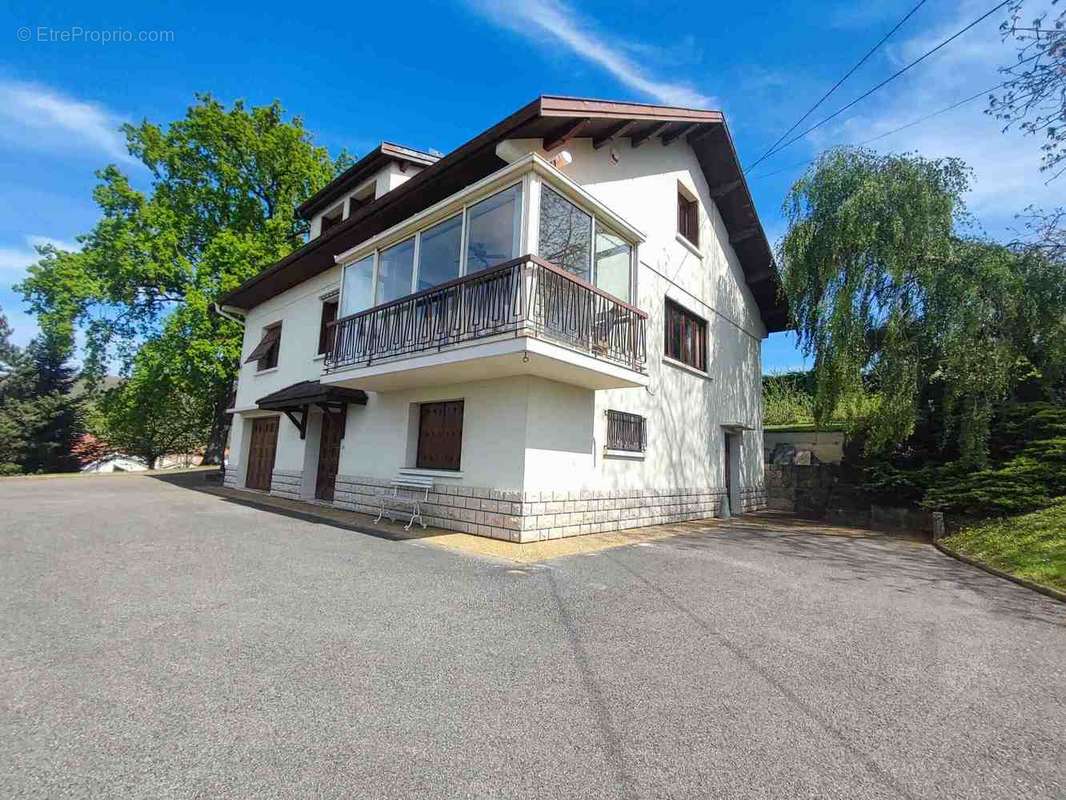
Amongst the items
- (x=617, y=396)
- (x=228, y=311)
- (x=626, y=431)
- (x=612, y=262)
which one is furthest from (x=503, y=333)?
(x=228, y=311)

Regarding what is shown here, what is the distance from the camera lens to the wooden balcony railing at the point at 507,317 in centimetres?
698

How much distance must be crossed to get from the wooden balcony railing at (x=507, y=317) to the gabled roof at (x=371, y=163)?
19.1ft

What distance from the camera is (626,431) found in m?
10.0

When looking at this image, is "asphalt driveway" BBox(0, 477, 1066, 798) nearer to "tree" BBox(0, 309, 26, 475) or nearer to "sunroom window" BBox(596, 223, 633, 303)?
"sunroom window" BBox(596, 223, 633, 303)

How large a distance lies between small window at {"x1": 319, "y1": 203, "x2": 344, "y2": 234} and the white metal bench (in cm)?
943

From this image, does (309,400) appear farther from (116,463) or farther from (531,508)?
(116,463)

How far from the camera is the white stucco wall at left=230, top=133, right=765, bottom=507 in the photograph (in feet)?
27.4

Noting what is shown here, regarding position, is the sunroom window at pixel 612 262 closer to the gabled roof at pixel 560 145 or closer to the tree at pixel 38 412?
the gabled roof at pixel 560 145

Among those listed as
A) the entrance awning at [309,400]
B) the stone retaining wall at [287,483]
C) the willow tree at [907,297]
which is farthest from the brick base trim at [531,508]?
the willow tree at [907,297]

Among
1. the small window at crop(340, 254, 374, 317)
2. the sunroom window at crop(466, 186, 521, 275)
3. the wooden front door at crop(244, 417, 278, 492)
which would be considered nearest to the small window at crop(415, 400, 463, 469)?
the small window at crop(340, 254, 374, 317)

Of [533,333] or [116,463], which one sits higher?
[533,333]

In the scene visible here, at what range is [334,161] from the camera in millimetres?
26266

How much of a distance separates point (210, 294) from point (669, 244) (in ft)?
60.5

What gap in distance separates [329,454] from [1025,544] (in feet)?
45.3
